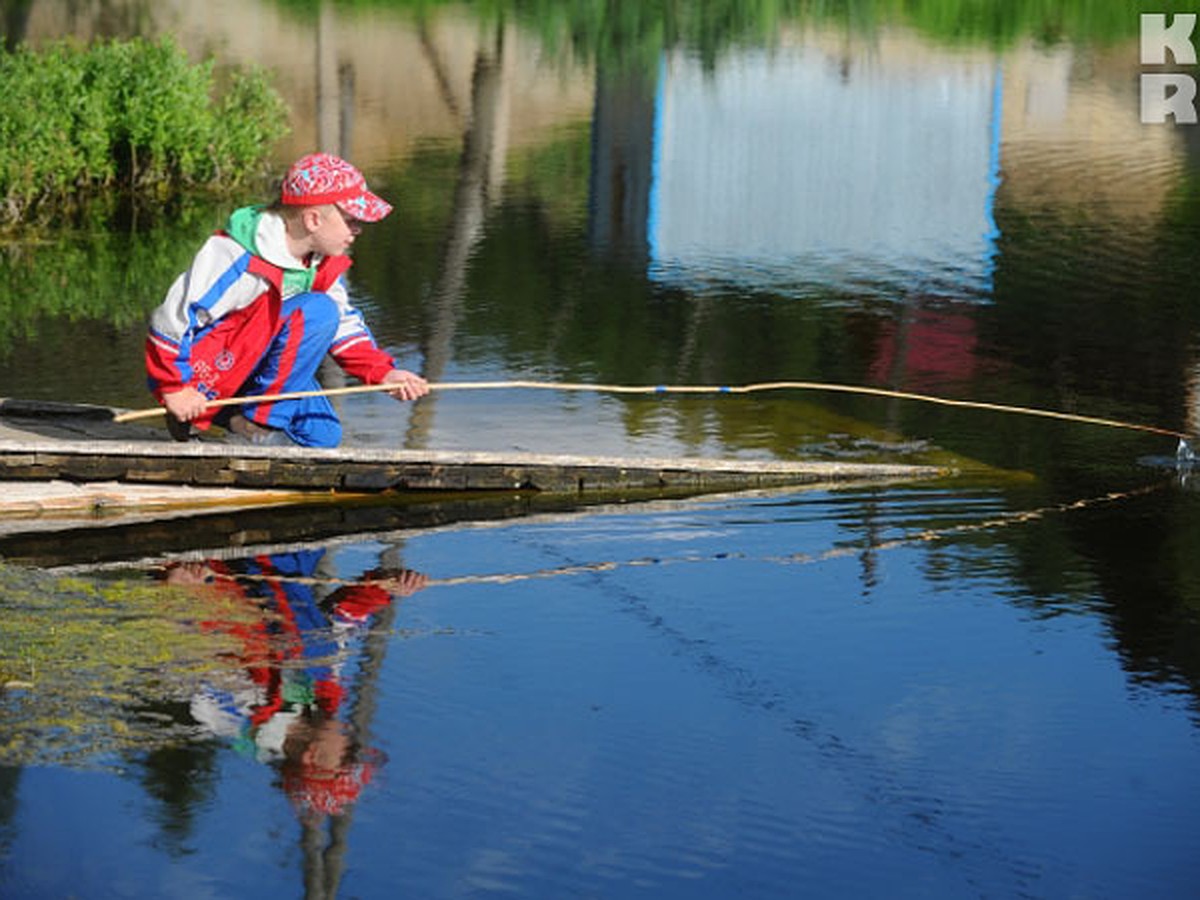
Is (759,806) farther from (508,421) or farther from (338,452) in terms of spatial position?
(508,421)

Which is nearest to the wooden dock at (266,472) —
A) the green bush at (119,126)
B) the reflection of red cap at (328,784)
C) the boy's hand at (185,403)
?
the boy's hand at (185,403)

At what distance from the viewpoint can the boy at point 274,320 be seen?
28.6 feet

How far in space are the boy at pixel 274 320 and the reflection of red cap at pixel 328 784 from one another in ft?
9.17

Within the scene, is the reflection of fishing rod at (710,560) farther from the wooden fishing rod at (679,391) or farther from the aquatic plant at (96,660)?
the wooden fishing rod at (679,391)

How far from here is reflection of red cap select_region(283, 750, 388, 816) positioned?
6.07 m

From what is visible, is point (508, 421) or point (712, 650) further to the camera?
point (508, 421)

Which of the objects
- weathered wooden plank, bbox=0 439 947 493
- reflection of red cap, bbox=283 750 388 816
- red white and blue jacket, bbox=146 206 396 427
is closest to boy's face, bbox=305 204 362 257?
red white and blue jacket, bbox=146 206 396 427

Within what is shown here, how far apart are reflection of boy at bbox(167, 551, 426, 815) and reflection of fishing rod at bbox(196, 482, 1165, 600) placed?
0.08ft

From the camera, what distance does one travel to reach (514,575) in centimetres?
845

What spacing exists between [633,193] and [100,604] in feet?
37.2

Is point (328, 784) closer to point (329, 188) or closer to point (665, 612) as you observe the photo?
point (665, 612)

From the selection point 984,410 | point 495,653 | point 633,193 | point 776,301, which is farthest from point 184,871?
point 633,193

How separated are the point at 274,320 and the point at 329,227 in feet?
1.59

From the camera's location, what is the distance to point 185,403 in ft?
29.0
